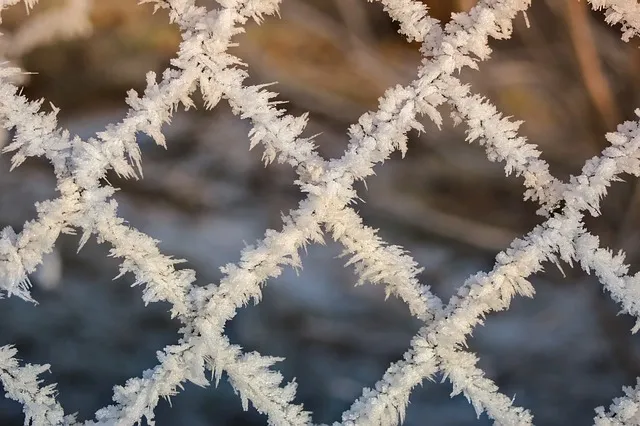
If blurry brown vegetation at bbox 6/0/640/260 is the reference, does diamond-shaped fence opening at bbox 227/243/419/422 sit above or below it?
below

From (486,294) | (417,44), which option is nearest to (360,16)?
(417,44)

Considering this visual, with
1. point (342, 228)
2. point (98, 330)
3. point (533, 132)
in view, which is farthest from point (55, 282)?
point (533, 132)

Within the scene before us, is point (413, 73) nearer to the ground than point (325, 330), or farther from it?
farther from it

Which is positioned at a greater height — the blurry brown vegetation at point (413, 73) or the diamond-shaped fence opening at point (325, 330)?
the blurry brown vegetation at point (413, 73)

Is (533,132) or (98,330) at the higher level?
(533,132)

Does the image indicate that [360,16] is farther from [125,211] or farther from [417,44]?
[125,211]

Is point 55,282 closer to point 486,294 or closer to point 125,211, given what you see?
point 125,211
